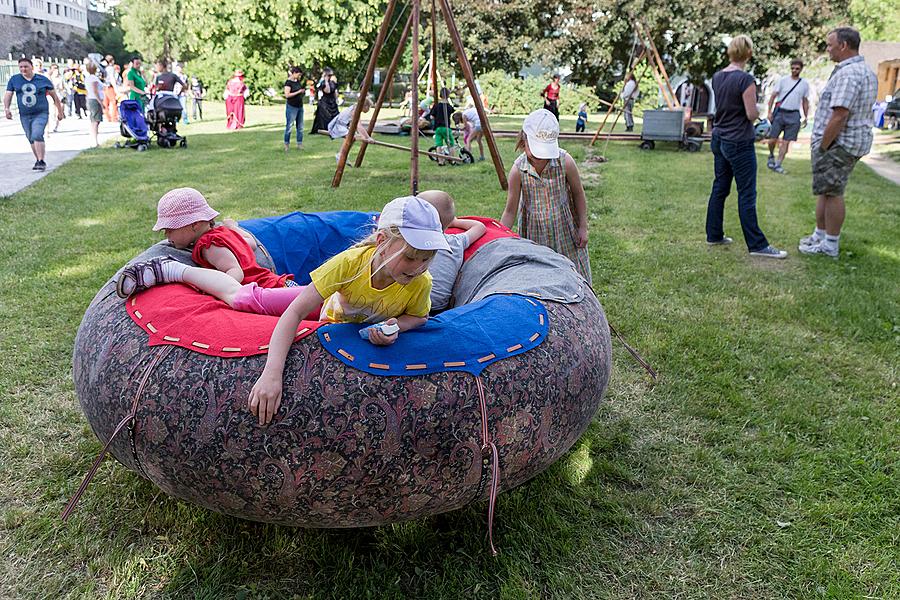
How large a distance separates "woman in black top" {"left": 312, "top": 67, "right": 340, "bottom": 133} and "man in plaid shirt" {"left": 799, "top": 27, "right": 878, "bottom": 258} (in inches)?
498

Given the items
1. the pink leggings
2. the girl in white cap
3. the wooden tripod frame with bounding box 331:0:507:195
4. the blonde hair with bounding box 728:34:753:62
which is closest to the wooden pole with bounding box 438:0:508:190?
the wooden tripod frame with bounding box 331:0:507:195

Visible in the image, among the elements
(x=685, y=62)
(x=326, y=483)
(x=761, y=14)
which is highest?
(x=761, y=14)

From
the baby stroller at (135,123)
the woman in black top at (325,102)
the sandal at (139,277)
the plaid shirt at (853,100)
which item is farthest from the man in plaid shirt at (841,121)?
the woman in black top at (325,102)

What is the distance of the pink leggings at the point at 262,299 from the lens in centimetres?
321

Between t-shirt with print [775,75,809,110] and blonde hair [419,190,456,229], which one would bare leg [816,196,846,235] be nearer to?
blonde hair [419,190,456,229]

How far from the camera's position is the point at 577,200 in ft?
14.6

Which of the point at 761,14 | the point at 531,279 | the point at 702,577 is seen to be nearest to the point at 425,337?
the point at 531,279

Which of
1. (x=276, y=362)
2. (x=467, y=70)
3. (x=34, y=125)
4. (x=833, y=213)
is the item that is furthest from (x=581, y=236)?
(x=34, y=125)

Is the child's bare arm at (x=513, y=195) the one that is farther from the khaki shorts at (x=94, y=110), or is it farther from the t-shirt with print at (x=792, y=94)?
the khaki shorts at (x=94, y=110)

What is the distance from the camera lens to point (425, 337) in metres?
2.59

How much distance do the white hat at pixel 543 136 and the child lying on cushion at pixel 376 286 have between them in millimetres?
1774

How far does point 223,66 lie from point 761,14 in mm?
22310

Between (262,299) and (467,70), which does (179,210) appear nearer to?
(262,299)

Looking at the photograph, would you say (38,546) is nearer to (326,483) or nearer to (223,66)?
(326,483)
